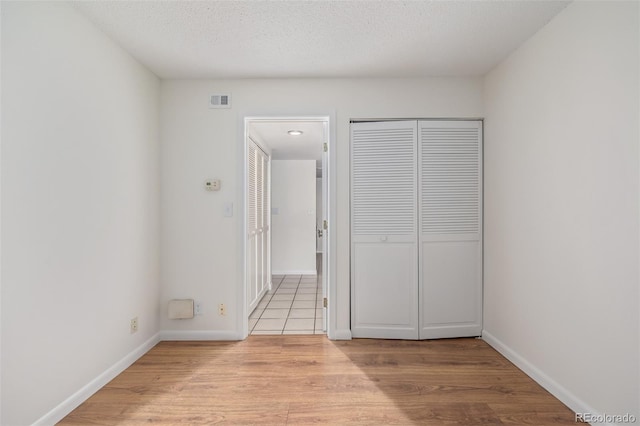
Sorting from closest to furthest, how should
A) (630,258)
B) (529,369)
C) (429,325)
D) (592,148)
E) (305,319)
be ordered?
(630,258), (592,148), (529,369), (429,325), (305,319)

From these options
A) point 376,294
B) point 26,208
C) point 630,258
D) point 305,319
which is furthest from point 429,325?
point 26,208

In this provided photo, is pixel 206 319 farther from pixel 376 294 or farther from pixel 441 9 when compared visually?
pixel 441 9

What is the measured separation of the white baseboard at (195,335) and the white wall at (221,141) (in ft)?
0.06

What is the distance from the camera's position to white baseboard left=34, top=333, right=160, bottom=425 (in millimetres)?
1746

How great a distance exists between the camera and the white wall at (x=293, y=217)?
6.10m

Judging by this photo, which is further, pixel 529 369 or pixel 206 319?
pixel 206 319

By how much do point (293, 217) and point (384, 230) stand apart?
340 centimetres

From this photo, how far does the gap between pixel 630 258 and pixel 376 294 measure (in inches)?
70.1

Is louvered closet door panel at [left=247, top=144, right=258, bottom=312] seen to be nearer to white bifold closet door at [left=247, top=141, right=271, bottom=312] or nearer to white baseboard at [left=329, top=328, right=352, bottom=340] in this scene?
white bifold closet door at [left=247, top=141, right=271, bottom=312]

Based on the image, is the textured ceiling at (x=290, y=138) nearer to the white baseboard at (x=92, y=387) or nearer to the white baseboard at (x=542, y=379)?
the white baseboard at (x=92, y=387)

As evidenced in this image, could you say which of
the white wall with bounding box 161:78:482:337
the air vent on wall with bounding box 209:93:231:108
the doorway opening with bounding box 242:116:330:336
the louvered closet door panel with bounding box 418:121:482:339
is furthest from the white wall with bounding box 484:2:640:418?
the air vent on wall with bounding box 209:93:231:108

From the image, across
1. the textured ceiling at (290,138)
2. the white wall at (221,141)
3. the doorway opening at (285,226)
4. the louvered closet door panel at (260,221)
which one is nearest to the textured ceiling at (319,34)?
the white wall at (221,141)

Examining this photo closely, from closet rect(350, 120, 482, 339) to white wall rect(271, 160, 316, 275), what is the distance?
10.5 feet

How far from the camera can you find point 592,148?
69.2 inches
